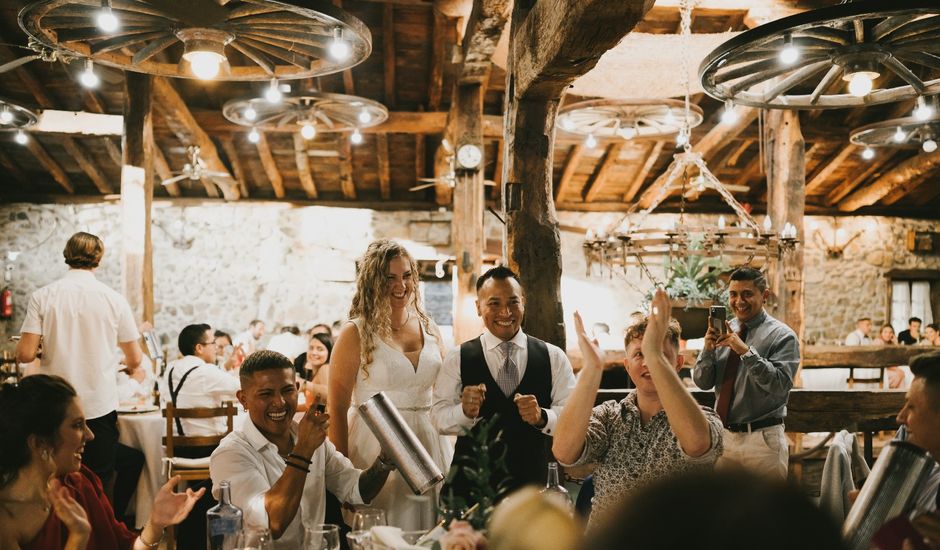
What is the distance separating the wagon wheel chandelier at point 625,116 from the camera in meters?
6.83

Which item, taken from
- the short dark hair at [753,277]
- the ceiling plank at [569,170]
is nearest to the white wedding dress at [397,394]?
the short dark hair at [753,277]

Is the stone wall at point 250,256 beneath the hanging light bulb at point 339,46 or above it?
beneath

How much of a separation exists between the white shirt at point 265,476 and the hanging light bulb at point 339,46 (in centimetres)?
206

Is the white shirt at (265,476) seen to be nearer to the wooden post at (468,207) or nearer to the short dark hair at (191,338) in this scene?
the short dark hair at (191,338)

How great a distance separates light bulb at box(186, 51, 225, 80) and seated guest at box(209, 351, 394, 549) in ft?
7.74

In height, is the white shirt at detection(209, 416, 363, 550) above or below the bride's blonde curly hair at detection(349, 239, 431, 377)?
below

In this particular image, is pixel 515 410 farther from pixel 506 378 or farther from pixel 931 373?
pixel 931 373

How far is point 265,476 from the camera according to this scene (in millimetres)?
2203

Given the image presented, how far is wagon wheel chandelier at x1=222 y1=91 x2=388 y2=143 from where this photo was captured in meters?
7.16

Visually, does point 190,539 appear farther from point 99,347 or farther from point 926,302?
point 926,302

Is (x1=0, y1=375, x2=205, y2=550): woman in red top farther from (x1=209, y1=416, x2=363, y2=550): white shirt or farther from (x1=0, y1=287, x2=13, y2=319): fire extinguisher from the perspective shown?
(x1=0, y1=287, x2=13, y2=319): fire extinguisher

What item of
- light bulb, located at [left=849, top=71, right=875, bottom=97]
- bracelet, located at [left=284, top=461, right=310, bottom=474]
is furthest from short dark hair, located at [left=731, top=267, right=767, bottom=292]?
bracelet, located at [left=284, top=461, right=310, bottom=474]

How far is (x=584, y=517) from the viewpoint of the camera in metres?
2.16

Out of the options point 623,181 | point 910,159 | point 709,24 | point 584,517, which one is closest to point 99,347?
point 584,517
